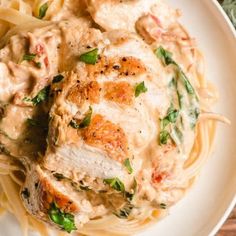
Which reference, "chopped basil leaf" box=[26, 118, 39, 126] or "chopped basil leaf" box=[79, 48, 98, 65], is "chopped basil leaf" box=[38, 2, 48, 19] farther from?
"chopped basil leaf" box=[26, 118, 39, 126]

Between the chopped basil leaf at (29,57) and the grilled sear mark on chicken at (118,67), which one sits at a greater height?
the grilled sear mark on chicken at (118,67)

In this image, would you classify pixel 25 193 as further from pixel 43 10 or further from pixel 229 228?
pixel 229 228

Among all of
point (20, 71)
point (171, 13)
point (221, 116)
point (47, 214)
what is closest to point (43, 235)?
point (47, 214)

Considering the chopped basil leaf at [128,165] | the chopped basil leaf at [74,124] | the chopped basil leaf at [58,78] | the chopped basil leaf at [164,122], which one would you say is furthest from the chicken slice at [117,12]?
the chopped basil leaf at [128,165]

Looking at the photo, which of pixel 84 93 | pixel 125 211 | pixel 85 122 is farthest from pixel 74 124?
pixel 125 211

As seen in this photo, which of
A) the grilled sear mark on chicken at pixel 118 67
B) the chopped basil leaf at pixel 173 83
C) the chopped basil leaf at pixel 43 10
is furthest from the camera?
the chopped basil leaf at pixel 43 10

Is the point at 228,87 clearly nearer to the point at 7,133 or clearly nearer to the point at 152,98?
the point at 152,98

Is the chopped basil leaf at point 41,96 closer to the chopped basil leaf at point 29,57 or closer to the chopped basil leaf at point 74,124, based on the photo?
the chopped basil leaf at point 29,57
